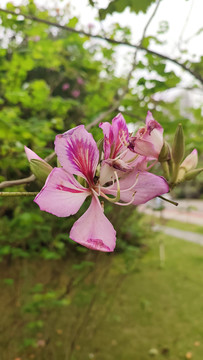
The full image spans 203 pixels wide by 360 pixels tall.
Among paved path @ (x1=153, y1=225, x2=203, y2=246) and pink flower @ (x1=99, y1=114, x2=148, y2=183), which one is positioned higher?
pink flower @ (x1=99, y1=114, x2=148, y2=183)

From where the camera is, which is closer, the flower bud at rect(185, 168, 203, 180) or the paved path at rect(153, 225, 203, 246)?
the flower bud at rect(185, 168, 203, 180)

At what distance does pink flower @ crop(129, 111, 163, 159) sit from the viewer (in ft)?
1.32

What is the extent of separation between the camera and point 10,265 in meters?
3.84

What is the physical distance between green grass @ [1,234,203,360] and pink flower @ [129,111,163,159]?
1.85 m

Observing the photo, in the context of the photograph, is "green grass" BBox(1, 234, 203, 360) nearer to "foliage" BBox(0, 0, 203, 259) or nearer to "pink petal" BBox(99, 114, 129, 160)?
"foliage" BBox(0, 0, 203, 259)

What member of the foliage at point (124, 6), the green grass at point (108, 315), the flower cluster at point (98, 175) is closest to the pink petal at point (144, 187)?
the flower cluster at point (98, 175)

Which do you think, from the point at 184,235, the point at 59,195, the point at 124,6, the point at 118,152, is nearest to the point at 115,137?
the point at 118,152

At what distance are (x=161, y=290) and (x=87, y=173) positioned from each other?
4249 mm

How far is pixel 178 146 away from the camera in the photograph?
0.50 metres

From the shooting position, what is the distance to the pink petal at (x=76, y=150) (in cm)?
39

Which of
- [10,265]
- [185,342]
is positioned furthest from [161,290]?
[10,265]

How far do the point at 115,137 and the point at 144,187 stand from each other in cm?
9

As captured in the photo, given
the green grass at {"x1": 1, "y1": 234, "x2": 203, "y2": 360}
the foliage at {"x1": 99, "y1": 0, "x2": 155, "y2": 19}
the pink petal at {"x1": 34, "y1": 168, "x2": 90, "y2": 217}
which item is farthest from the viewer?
the green grass at {"x1": 1, "y1": 234, "x2": 203, "y2": 360}

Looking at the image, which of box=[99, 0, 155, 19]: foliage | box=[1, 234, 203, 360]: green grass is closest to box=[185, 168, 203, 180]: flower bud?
box=[99, 0, 155, 19]: foliage
